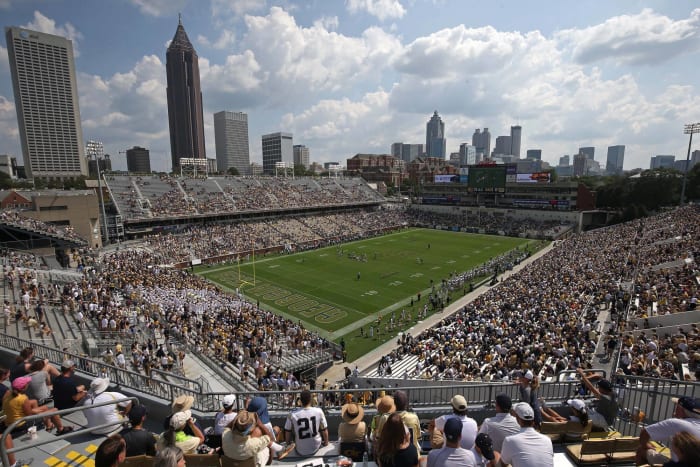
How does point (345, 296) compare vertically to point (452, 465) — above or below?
below

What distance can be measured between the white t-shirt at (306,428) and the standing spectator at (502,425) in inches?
91.9

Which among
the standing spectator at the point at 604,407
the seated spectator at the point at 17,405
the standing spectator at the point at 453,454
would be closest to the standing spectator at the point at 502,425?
the standing spectator at the point at 453,454

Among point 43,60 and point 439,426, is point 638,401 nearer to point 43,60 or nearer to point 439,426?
point 439,426

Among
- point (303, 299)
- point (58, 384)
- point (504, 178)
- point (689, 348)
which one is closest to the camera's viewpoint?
point (58, 384)

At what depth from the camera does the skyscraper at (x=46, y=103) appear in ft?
496

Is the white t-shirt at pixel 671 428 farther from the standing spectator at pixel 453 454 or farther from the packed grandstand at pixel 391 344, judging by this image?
the packed grandstand at pixel 391 344

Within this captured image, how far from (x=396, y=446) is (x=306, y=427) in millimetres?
1790

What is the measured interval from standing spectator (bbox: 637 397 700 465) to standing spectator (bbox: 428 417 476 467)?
218cm

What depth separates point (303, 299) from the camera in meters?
30.3

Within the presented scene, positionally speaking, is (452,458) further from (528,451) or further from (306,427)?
(306,427)

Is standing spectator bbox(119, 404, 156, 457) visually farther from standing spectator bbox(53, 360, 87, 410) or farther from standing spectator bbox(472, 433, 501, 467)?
standing spectator bbox(472, 433, 501, 467)

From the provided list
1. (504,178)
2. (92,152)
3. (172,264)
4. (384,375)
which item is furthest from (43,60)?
(384,375)

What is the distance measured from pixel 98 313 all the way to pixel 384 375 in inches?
519

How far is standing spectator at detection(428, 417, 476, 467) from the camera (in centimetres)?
380
